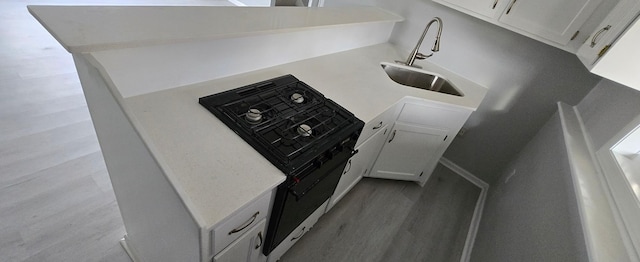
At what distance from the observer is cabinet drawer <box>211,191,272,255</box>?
82 cm

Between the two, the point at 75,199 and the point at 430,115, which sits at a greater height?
the point at 430,115

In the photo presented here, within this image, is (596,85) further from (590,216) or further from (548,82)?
(590,216)

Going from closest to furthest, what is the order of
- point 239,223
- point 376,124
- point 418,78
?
point 239,223 → point 376,124 → point 418,78

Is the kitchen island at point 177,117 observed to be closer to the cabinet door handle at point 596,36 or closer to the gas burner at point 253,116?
the gas burner at point 253,116

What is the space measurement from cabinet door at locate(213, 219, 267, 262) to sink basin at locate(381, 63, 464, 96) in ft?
5.31

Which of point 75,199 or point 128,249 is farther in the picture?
point 75,199

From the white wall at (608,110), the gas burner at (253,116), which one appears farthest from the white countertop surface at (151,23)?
the white wall at (608,110)

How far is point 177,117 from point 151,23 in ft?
1.30

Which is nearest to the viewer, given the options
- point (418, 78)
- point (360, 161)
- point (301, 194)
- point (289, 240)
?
point (301, 194)

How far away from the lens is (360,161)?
1767 millimetres

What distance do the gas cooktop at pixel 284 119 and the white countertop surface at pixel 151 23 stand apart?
0.27m

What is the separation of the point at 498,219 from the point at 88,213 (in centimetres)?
247

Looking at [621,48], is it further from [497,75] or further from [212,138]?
Result: [212,138]

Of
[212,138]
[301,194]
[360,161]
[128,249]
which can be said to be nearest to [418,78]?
[360,161]
